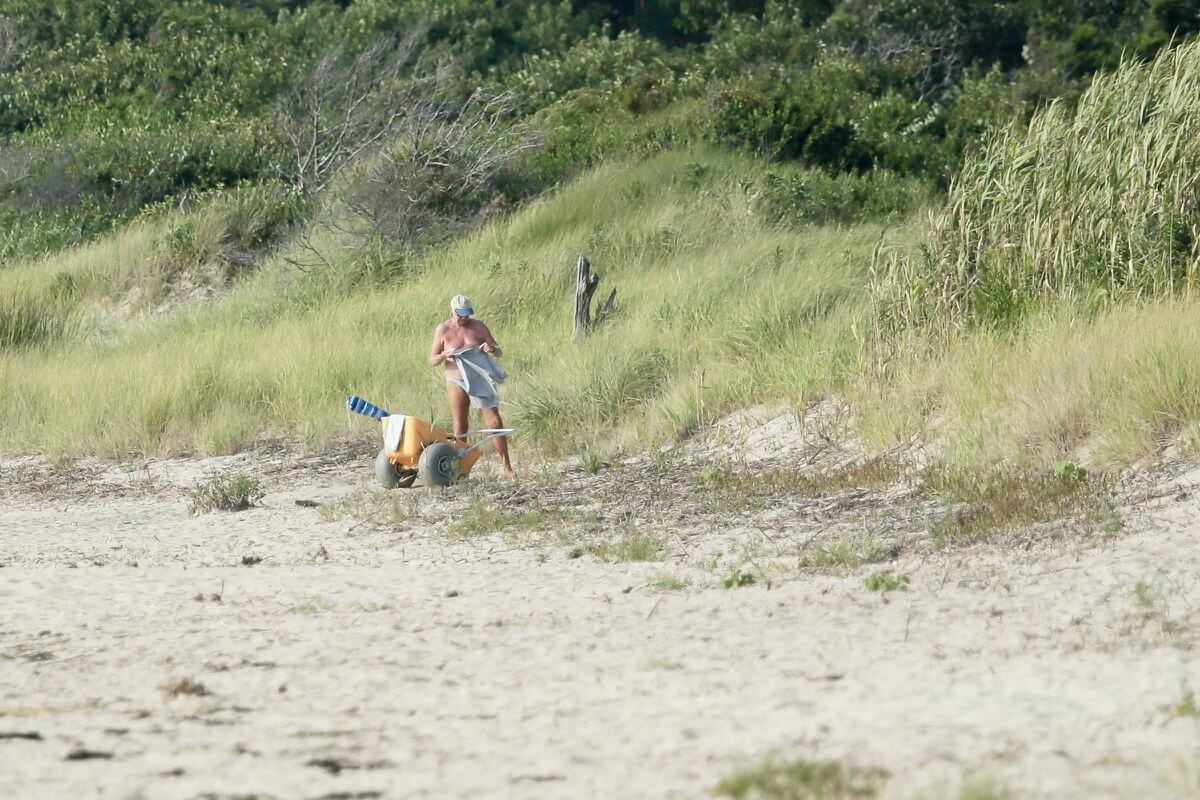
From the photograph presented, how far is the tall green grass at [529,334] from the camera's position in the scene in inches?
468

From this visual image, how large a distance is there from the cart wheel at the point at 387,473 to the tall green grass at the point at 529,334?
1621 millimetres

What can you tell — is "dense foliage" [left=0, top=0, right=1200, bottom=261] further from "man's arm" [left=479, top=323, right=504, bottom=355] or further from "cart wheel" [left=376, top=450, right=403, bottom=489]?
"cart wheel" [left=376, top=450, right=403, bottom=489]

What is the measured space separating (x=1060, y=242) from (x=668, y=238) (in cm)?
702

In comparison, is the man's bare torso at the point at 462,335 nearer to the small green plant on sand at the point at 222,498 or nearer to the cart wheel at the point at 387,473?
the cart wheel at the point at 387,473

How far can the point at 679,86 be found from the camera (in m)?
22.8


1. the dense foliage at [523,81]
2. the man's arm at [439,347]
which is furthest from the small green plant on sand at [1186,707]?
the dense foliage at [523,81]

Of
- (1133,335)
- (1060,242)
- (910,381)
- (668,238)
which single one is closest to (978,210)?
(1060,242)

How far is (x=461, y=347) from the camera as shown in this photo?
33.3 ft

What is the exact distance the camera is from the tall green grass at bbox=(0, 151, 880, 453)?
11883mm

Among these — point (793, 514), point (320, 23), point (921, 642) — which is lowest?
point (793, 514)

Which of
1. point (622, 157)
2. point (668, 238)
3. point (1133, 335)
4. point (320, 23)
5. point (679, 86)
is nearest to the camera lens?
point (1133, 335)

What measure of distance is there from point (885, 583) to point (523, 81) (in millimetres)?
20254

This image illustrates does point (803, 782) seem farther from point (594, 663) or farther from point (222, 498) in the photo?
point (222, 498)

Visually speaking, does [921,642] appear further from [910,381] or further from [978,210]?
[978,210]
